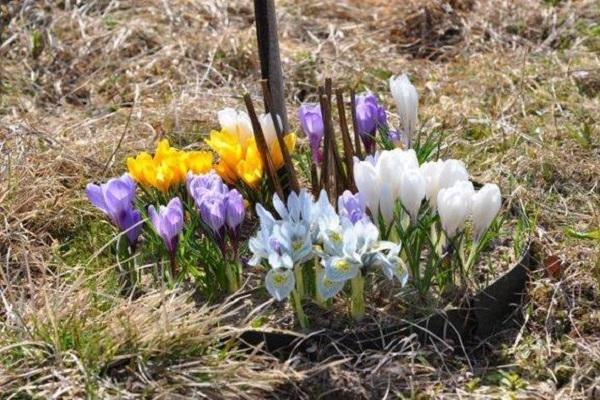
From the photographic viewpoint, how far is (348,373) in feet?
9.45

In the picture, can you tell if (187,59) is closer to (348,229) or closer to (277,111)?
(277,111)

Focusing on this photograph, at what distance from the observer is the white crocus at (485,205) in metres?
3.01

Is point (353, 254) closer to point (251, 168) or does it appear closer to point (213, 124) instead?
point (251, 168)

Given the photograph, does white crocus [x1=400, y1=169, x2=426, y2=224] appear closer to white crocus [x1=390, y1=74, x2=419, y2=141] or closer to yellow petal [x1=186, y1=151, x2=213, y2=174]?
white crocus [x1=390, y1=74, x2=419, y2=141]

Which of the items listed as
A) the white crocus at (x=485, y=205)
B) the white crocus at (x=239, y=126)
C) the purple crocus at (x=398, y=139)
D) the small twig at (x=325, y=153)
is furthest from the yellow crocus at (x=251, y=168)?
the white crocus at (x=485, y=205)

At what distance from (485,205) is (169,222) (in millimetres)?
819

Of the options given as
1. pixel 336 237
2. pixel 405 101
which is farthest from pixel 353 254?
pixel 405 101

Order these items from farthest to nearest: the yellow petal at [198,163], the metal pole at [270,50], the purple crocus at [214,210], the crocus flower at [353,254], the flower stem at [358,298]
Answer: the yellow petal at [198,163], the metal pole at [270,50], the purple crocus at [214,210], the flower stem at [358,298], the crocus flower at [353,254]

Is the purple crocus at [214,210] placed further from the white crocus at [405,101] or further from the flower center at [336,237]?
the white crocus at [405,101]

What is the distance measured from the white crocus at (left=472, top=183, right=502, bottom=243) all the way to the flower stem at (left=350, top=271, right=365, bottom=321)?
0.35m

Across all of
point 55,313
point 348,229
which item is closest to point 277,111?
point 348,229

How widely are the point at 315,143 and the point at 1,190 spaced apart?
1.06 m

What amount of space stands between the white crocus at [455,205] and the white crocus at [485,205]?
0.02 metres

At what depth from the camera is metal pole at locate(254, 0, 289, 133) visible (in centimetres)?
332
